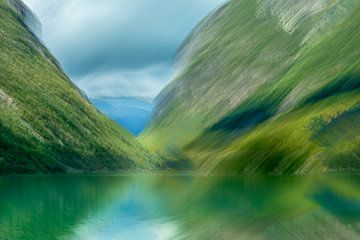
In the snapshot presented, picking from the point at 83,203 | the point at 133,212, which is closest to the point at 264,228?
the point at 133,212

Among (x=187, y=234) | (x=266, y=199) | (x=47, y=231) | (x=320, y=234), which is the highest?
(x=266, y=199)

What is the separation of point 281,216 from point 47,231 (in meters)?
31.7

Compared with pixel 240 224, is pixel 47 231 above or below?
above

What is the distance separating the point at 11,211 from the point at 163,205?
2830cm

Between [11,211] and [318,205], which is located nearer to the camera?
[318,205]

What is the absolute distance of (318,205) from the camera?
297 feet

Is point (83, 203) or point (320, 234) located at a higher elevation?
point (83, 203)

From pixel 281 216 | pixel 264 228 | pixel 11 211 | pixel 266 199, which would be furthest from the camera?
pixel 266 199

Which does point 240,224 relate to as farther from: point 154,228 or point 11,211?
point 11,211

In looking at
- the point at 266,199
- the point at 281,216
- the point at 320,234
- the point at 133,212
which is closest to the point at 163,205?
the point at 133,212

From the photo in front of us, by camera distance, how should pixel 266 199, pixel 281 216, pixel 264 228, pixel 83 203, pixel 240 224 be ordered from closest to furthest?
1. pixel 264 228
2. pixel 240 224
3. pixel 281 216
4. pixel 266 199
5. pixel 83 203

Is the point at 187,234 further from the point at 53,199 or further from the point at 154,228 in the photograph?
the point at 53,199

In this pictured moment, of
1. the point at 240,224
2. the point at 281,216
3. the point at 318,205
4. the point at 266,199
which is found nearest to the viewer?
the point at 240,224

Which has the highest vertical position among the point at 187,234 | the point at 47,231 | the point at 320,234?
the point at 47,231
